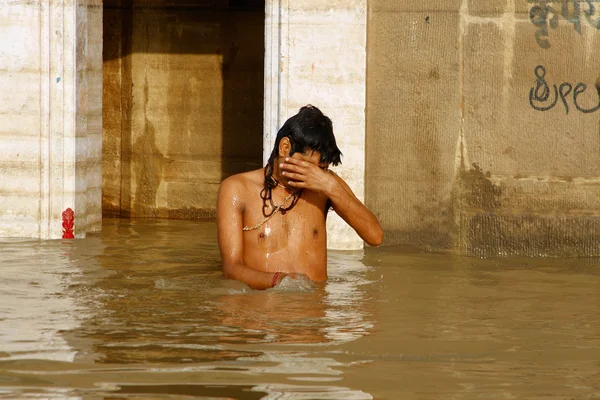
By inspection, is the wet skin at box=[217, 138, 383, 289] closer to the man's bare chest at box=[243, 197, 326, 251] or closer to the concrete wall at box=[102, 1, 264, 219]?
the man's bare chest at box=[243, 197, 326, 251]

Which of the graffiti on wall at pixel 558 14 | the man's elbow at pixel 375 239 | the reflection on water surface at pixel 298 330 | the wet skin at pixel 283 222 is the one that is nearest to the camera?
the reflection on water surface at pixel 298 330

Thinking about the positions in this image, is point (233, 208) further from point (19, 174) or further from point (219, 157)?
point (219, 157)

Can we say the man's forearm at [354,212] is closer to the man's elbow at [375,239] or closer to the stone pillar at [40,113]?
the man's elbow at [375,239]

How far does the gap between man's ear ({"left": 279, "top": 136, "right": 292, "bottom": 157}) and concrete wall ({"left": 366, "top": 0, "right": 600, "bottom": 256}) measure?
2.80 metres

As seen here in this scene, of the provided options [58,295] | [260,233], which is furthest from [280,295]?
[58,295]

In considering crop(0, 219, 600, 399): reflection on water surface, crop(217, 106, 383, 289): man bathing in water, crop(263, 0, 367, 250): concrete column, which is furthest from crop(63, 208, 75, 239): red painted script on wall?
crop(217, 106, 383, 289): man bathing in water

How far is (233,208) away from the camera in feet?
21.4

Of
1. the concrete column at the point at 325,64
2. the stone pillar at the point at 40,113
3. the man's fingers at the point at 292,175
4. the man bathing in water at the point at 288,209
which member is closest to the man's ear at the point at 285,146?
the man bathing in water at the point at 288,209

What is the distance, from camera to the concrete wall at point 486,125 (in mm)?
8734

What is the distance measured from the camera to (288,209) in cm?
664

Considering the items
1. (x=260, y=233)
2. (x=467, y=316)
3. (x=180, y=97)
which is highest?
(x=180, y=97)

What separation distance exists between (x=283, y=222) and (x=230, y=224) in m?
0.35

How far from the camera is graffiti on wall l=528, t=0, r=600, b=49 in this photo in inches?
341

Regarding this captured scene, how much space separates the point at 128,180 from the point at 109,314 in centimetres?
556
